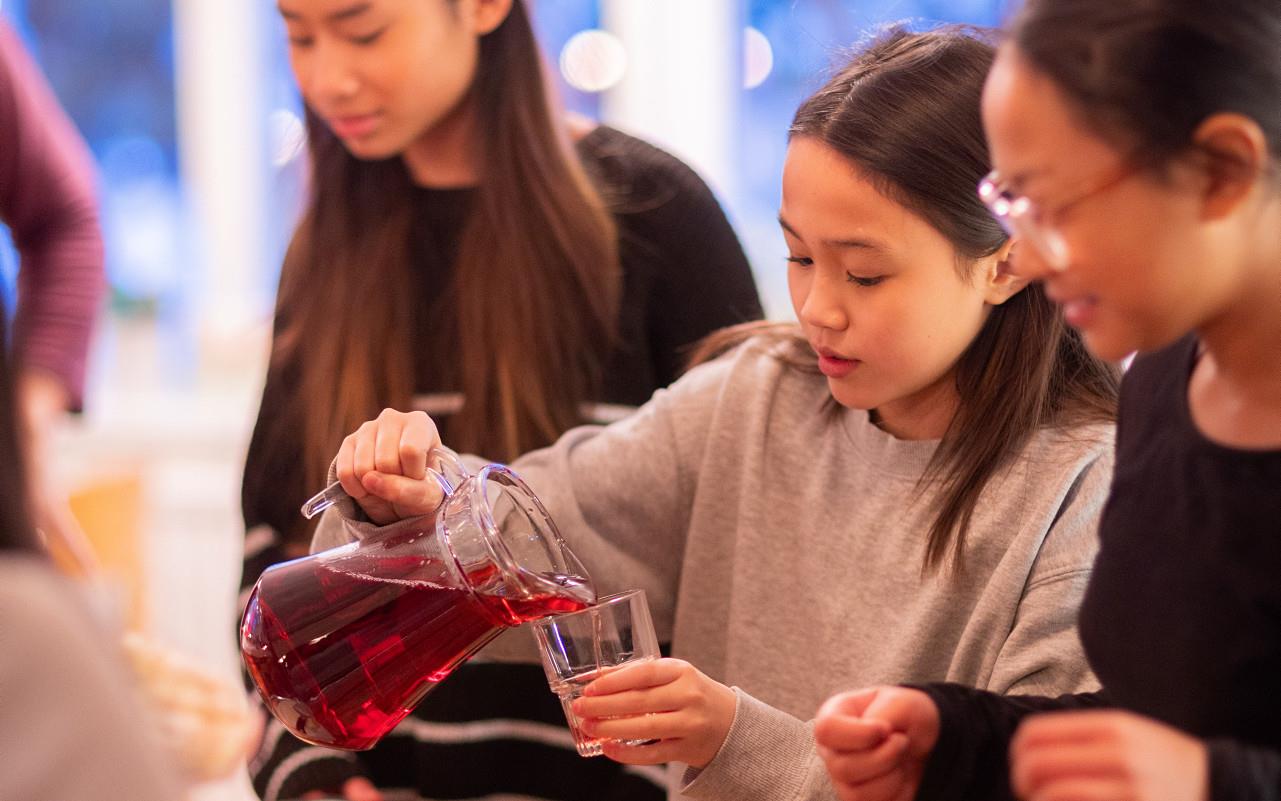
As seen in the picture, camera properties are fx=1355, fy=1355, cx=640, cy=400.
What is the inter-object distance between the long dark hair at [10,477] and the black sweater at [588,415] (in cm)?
45

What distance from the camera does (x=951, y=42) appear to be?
96 cm

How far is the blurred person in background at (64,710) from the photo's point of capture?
569 mm

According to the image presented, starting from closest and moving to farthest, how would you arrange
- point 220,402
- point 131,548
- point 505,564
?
point 505,564
point 131,548
point 220,402

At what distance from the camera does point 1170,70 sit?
581mm

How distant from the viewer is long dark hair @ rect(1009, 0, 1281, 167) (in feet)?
1.90

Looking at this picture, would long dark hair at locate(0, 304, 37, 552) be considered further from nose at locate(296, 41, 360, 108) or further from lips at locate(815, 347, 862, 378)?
nose at locate(296, 41, 360, 108)

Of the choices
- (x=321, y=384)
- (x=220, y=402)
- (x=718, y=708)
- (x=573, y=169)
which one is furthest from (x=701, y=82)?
(x=718, y=708)

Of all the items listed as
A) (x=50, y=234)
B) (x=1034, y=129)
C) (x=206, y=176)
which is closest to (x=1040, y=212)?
(x=1034, y=129)

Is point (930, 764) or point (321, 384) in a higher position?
point (321, 384)

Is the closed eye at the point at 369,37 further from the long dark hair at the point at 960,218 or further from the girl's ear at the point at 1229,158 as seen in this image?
the girl's ear at the point at 1229,158

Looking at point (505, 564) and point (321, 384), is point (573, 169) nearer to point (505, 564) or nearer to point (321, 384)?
point (321, 384)

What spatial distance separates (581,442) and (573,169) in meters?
0.32

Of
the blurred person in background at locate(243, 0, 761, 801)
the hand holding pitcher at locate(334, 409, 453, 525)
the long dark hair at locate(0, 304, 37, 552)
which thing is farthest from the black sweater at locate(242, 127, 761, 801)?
the long dark hair at locate(0, 304, 37, 552)

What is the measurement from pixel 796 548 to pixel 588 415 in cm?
27
